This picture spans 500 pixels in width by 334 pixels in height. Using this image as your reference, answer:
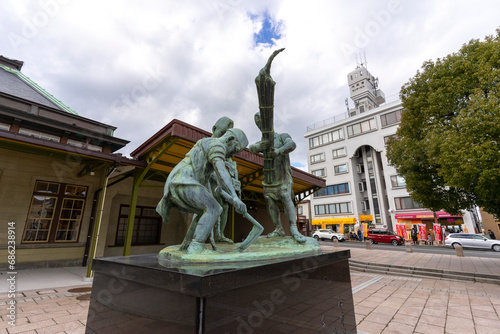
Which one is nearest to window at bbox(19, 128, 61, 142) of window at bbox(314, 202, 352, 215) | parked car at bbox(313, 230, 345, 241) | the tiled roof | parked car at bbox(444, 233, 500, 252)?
the tiled roof

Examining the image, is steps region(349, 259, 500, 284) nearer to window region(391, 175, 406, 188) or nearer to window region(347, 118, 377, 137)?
window region(391, 175, 406, 188)

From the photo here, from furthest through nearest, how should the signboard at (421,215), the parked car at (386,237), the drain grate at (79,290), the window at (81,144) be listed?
the signboard at (421,215) < the parked car at (386,237) < the window at (81,144) < the drain grate at (79,290)

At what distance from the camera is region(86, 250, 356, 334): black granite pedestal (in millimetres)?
1512

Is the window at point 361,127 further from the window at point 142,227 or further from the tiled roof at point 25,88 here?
the tiled roof at point 25,88

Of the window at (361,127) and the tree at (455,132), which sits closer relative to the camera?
the tree at (455,132)

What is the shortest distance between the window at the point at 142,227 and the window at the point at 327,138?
99.7 ft

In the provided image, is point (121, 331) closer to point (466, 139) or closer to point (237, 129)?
point (237, 129)

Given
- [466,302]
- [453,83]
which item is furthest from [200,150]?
[453,83]

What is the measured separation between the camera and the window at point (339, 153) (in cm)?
3369

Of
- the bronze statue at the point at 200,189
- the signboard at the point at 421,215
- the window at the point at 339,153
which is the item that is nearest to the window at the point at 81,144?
the bronze statue at the point at 200,189

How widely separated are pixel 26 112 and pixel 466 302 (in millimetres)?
14324

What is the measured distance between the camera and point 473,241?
657 inches

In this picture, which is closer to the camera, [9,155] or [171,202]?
[171,202]

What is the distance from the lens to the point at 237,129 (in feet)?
9.27
